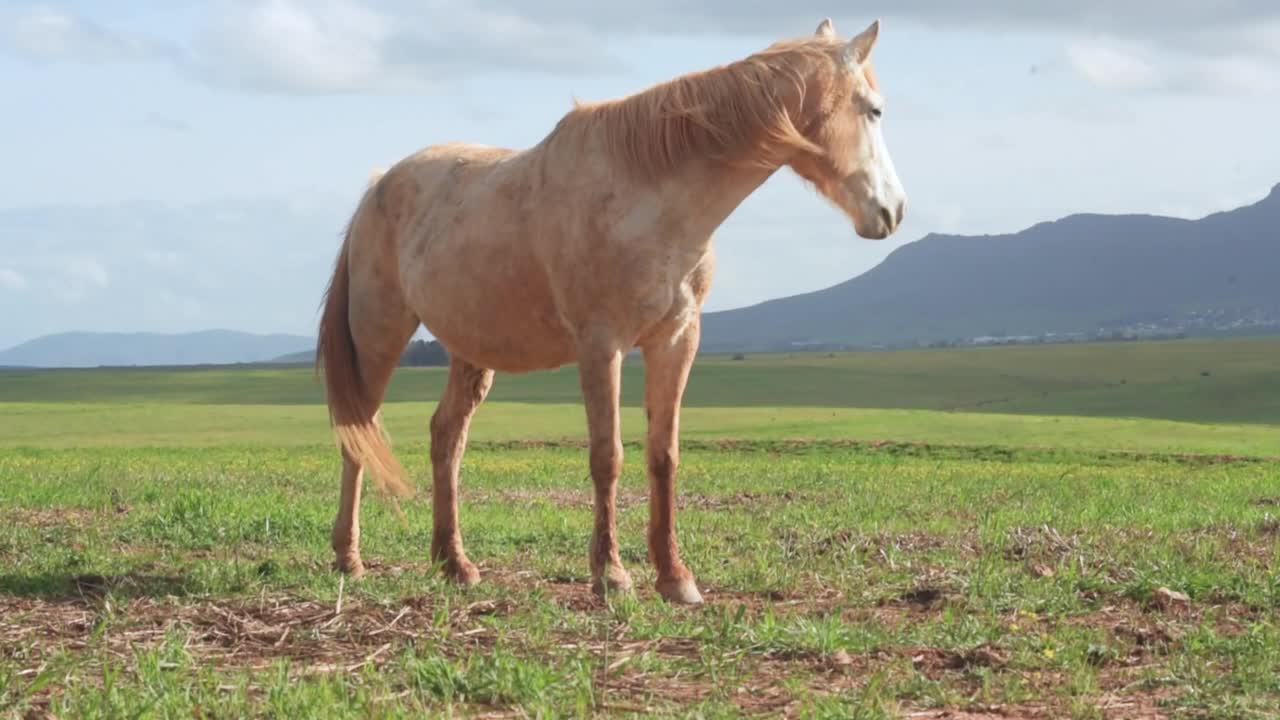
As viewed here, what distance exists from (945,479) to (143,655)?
13.8 metres

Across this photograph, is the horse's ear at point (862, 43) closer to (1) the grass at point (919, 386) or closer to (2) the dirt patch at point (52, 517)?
(2) the dirt patch at point (52, 517)

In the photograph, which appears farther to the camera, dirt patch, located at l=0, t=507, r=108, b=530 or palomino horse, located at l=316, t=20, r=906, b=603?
dirt patch, located at l=0, t=507, r=108, b=530

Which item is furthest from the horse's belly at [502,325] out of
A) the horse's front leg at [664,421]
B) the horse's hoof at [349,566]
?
the horse's hoof at [349,566]

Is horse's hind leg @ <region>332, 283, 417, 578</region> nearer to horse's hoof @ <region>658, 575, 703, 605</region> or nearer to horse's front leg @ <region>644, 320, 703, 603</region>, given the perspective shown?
horse's front leg @ <region>644, 320, 703, 603</region>

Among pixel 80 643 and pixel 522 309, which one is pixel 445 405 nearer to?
pixel 522 309

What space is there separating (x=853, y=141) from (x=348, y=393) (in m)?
3.78

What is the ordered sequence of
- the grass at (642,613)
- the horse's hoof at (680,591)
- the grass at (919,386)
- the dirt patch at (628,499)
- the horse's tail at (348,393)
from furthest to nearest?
the grass at (919,386) → the dirt patch at (628,499) → the horse's tail at (348,393) → the horse's hoof at (680,591) → the grass at (642,613)

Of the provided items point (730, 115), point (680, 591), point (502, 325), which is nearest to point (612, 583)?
point (680, 591)

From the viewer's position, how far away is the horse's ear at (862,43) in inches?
318

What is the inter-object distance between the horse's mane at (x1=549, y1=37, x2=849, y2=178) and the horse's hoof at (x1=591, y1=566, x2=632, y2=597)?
6.83ft

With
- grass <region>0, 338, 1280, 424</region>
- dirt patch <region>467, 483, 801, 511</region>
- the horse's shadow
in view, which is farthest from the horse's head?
grass <region>0, 338, 1280, 424</region>

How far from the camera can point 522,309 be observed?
8711 millimetres

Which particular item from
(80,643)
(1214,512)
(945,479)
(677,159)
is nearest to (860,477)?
(945,479)

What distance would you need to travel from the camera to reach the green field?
18.1ft
